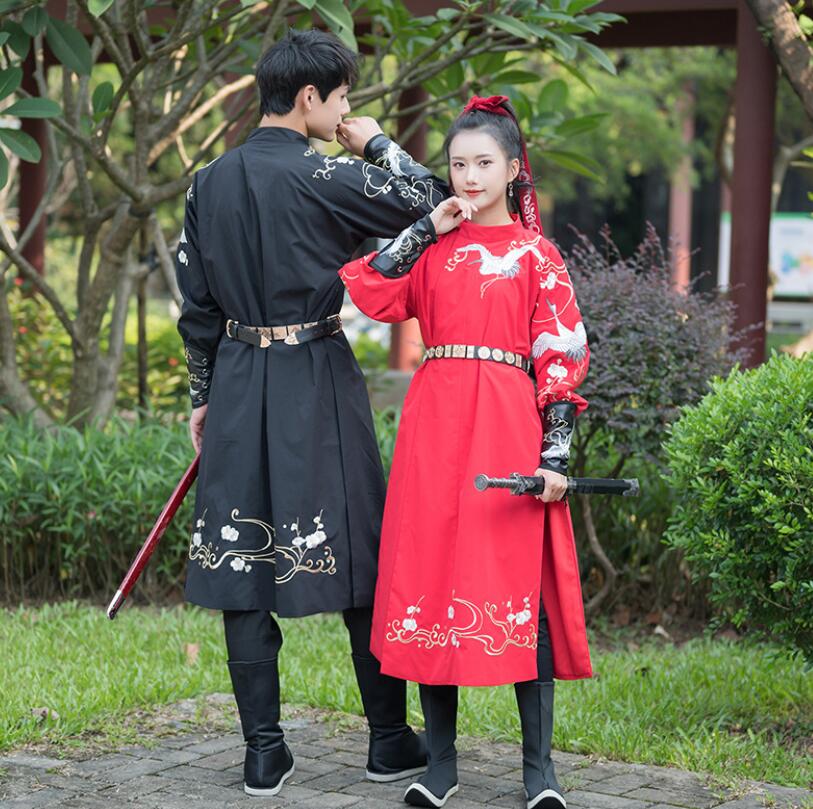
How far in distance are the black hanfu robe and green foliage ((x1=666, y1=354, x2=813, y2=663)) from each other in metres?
1.01

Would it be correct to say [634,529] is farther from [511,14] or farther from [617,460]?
[511,14]

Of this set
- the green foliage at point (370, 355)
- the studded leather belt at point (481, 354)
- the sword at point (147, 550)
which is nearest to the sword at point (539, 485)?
the studded leather belt at point (481, 354)

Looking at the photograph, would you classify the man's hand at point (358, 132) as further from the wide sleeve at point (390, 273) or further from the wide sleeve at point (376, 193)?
the wide sleeve at point (390, 273)

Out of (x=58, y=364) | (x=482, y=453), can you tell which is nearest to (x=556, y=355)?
(x=482, y=453)

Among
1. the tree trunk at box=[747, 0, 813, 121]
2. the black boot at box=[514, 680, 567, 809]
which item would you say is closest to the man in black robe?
the black boot at box=[514, 680, 567, 809]

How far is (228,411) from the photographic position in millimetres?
3270

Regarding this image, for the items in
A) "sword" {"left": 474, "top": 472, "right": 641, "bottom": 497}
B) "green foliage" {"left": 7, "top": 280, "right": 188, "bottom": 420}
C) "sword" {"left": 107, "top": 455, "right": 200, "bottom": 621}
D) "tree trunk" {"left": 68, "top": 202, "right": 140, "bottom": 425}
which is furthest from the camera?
"green foliage" {"left": 7, "top": 280, "right": 188, "bottom": 420}

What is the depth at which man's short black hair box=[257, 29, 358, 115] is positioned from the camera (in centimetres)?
316

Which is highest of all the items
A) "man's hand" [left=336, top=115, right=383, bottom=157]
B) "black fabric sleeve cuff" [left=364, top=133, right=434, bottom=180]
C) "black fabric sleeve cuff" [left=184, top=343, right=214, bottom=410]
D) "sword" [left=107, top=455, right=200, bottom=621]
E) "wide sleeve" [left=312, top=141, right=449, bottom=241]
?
"man's hand" [left=336, top=115, right=383, bottom=157]

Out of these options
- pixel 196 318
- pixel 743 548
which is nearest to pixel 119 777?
pixel 196 318

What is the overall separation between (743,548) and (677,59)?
12.5 metres

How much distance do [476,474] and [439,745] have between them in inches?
27.4

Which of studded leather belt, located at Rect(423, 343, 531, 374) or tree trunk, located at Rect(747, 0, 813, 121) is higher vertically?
tree trunk, located at Rect(747, 0, 813, 121)

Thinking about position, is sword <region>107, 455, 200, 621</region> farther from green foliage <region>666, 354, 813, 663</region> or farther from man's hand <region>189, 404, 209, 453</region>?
green foliage <region>666, 354, 813, 663</region>
